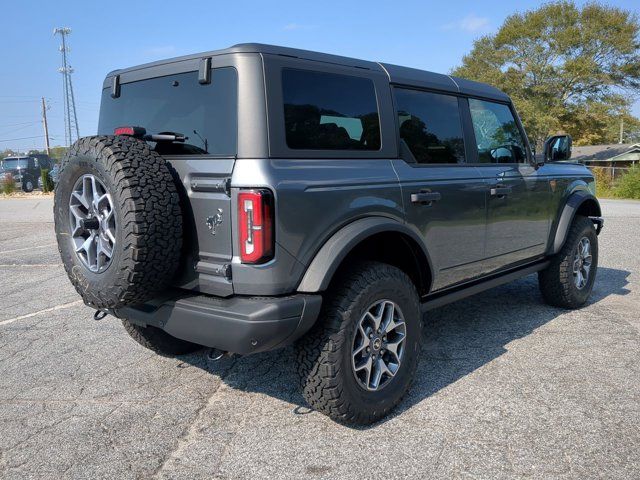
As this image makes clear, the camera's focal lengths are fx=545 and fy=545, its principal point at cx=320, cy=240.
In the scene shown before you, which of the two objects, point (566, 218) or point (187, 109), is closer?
point (187, 109)

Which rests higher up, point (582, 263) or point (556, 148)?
point (556, 148)

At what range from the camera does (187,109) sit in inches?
117

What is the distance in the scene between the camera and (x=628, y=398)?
3.25 metres

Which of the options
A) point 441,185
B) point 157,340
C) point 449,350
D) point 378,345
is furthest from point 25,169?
point 378,345

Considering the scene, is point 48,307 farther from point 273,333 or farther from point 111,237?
point 273,333

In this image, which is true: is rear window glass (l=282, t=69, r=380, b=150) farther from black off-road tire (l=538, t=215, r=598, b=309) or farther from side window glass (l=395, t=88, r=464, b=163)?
black off-road tire (l=538, t=215, r=598, b=309)

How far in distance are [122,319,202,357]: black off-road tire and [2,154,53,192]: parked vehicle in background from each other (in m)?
29.7

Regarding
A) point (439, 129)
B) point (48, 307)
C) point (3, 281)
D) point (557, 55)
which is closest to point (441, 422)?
point (439, 129)

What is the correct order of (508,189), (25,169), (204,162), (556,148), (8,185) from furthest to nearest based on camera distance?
(25,169)
(8,185)
(556,148)
(508,189)
(204,162)

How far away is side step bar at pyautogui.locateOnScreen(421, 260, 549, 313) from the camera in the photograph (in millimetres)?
3677

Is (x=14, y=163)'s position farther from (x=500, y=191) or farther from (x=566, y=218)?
(x=500, y=191)

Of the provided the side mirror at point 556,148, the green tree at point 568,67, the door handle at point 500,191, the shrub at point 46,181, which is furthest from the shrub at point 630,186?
the shrub at point 46,181

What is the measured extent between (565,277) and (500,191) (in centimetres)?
148

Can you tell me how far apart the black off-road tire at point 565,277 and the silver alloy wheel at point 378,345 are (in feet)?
8.31
